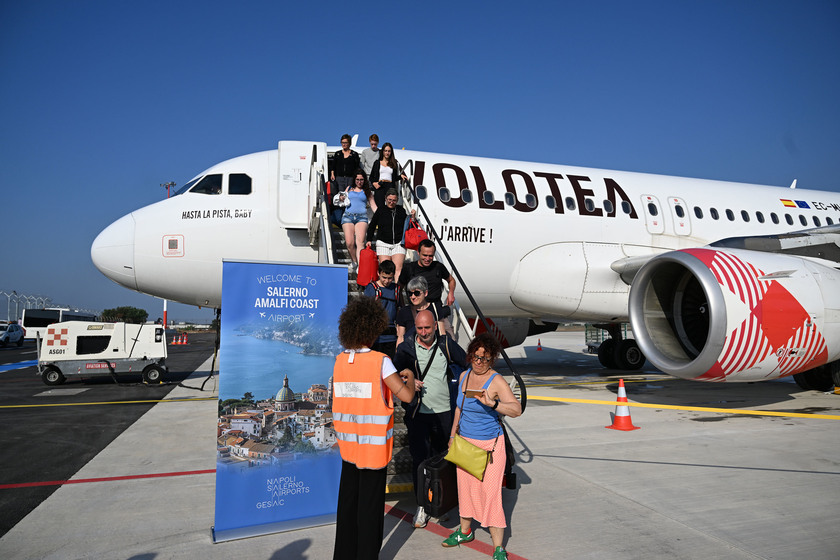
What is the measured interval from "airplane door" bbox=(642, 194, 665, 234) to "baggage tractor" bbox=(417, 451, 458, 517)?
9157 millimetres

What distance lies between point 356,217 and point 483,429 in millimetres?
4044

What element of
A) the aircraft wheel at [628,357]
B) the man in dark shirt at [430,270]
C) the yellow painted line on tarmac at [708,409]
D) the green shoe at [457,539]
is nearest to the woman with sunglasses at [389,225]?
the man in dark shirt at [430,270]

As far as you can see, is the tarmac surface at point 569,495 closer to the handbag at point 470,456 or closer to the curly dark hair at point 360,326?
the handbag at point 470,456

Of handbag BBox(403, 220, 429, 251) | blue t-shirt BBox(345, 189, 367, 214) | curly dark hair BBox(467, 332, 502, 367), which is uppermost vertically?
blue t-shirt BBox(345, 189, 367, 214)

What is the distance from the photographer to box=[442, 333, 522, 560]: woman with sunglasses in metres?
3.69

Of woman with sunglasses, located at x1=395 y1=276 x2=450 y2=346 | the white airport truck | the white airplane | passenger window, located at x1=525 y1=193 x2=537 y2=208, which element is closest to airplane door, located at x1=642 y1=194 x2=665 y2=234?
the white airplane

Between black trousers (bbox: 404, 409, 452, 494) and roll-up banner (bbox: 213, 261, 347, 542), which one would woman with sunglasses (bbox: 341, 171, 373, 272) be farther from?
black trousers (bbox: 404, 409, 452, 494)

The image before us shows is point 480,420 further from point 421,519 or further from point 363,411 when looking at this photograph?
point 421,519

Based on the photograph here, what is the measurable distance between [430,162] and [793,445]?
7.08m

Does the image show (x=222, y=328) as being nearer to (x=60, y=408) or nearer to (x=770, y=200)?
(x=60, y=408)

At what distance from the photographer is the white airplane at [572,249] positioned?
25.0 ft

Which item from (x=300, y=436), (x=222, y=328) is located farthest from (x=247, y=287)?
(x=300, y=436)

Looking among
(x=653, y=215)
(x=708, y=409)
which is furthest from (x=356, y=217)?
(x=653, y=215)

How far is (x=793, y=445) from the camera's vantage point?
261 inches
